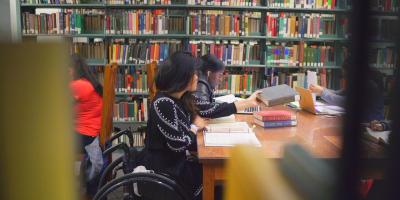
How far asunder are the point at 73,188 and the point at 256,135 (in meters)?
1.99

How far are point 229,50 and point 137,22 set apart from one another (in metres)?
1.04

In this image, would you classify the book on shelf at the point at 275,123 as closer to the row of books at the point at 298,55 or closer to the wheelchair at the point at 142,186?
the wheelchair at the point at 142,186

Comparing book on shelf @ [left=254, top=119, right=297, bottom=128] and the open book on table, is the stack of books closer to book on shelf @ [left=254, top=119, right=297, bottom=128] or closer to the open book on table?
book on shelf @ [left=254, top=119, right=297, bottom=128]

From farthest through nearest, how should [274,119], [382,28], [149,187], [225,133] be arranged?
[274,119]
[225,133]
[149,187]
[382,28]

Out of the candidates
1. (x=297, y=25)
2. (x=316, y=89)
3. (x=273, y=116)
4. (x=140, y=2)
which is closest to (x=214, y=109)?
(x=273, y=116)

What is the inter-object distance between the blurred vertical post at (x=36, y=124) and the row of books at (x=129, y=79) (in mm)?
4479

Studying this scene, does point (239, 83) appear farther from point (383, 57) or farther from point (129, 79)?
point (383, 57)

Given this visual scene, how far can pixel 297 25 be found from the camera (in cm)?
471

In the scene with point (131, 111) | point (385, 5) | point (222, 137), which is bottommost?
point (131, 111)

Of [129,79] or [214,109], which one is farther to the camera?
[129,79]

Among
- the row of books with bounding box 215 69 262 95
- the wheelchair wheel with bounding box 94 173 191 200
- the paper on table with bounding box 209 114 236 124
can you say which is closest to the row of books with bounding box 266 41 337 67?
the row of books with bounding box 215 69 262 95

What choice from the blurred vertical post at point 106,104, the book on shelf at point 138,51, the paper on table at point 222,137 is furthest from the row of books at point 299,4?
the paper on table at point 222,137

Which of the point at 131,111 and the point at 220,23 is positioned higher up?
the point at 220,23

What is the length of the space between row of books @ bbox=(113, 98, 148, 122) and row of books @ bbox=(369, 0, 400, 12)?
4.54 meters
